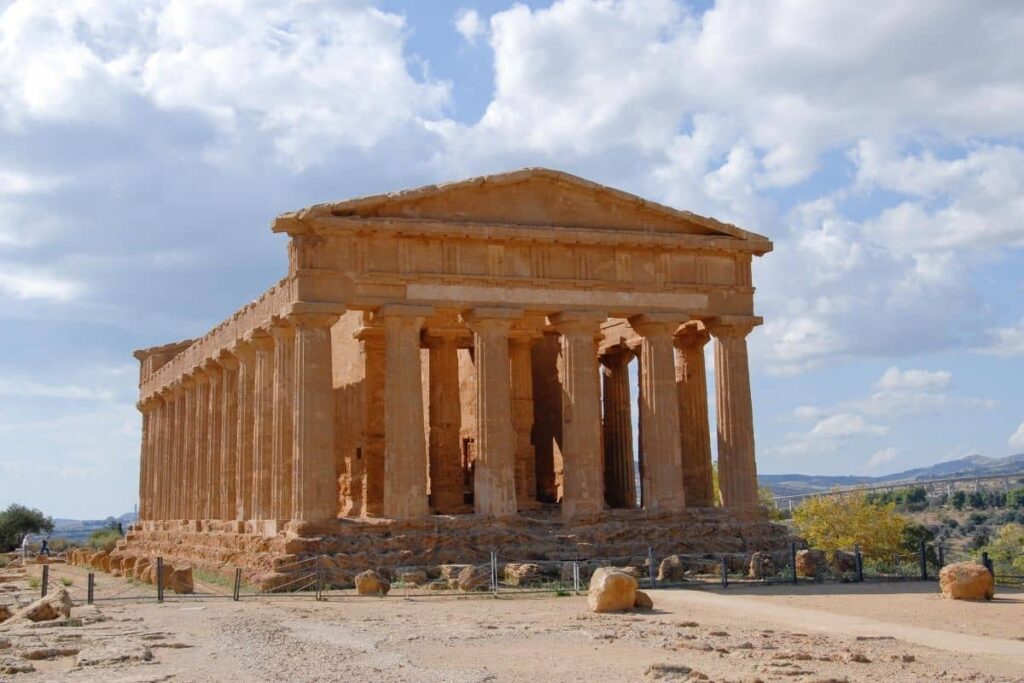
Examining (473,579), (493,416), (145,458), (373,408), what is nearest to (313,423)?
(493,416)

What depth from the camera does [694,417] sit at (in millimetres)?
35344

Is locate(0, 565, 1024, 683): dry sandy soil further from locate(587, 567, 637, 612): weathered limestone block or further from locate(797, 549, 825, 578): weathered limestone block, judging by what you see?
locate(797, 549, 825, 578): weathered limestone block

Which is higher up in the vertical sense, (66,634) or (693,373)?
(693,373)

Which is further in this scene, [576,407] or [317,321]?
[576,407]

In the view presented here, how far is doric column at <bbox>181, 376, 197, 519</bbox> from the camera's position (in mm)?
42344

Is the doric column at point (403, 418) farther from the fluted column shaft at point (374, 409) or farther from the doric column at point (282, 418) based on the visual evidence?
the fluted column shaft at point (374, 409)

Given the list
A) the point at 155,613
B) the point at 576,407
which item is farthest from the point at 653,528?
the point at 155,613

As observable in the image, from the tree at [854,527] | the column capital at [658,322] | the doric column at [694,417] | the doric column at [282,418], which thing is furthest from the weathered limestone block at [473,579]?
the tree at [854,527]

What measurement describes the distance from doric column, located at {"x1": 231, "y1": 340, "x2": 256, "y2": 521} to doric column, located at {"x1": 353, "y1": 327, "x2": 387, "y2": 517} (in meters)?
3.06

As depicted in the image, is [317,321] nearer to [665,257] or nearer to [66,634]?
[665,257]

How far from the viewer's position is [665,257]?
31.7m

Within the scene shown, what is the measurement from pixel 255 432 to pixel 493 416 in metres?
7.24

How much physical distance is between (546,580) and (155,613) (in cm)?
861

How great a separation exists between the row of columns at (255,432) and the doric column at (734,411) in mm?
10613
